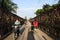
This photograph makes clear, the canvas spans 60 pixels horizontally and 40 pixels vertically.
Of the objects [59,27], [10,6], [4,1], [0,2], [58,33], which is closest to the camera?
[59,27]

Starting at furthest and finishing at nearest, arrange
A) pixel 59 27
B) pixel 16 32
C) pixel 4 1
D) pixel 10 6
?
pixel 10 6
pixel 4 1
pixel 16 32
pixel 59 27

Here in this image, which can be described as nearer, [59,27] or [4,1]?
[59,27]

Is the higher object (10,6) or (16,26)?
(10,6)

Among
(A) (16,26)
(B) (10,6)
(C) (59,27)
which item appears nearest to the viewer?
(C) (59,27)

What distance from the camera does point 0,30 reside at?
14.8m

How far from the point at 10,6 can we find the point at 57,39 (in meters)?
79.2

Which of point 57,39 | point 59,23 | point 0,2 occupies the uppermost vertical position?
point 0,2

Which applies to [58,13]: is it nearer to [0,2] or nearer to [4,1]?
[0,2]

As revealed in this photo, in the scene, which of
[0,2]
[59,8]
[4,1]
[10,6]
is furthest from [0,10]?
[10,6]

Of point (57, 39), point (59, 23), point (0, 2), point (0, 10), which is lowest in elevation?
point (57, 39)

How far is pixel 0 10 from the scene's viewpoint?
16.6 m

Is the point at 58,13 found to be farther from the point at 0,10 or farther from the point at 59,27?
the point at 0,10

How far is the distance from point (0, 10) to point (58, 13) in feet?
15.0

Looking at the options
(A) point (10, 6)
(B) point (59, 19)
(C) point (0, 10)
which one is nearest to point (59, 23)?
(B) point (59, 19)
